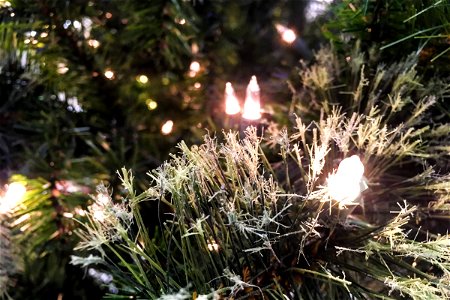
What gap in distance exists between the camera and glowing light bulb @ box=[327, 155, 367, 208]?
25cm

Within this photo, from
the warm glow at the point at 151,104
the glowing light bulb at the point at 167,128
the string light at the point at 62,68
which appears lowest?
the glowing light bulb at the point at 167,128

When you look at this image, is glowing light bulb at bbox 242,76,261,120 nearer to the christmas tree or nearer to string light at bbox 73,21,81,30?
the christmas tree

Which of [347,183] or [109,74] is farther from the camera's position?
[109,74]

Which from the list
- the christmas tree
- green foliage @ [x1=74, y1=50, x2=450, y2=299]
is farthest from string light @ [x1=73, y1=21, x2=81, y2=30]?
green foliage @ [x1=74, y1=50, x2=450, y2=299]

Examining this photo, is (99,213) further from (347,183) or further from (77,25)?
(77,25)

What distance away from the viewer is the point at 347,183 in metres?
0.25

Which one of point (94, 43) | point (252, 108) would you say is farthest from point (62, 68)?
point (252, 108)

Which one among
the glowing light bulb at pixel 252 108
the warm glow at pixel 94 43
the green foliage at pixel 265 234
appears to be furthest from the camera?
the warm glow at pixel 94 43

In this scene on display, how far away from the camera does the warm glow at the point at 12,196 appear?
0.38m

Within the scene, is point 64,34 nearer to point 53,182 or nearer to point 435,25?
point 53,182

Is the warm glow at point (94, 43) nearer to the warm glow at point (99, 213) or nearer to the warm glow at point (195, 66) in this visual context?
the warm glow at point (195, 66)

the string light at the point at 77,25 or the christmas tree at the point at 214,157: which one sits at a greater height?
the string light at the point at 77,25

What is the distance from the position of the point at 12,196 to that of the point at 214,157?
0.22 meters

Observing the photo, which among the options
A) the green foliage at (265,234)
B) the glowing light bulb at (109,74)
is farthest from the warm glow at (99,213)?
the glowing light bulb at (109,74)
